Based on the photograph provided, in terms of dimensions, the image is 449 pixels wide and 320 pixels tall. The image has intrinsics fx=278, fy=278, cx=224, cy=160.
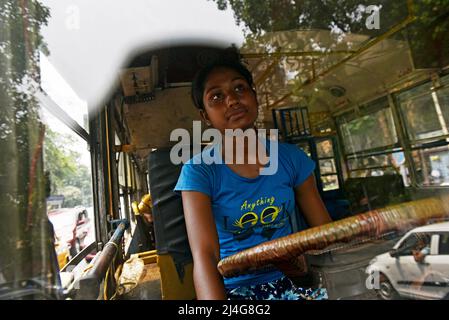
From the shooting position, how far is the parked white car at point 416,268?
552 millimetres

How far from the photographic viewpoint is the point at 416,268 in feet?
1.90

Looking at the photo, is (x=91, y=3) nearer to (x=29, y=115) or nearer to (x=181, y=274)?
(x=29, y=115)

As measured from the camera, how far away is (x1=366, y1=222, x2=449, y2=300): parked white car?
0.55m

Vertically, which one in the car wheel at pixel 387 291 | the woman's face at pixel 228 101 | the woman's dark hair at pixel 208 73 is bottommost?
the car wheel at pixel 387 291

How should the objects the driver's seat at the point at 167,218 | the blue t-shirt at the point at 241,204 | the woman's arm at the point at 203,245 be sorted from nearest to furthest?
the woman's arm at the point at 203,245, the blue t-shirt at the point at 241,204, the driver's seat at the point at 167,218

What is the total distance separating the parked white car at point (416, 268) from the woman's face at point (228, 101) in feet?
2.21

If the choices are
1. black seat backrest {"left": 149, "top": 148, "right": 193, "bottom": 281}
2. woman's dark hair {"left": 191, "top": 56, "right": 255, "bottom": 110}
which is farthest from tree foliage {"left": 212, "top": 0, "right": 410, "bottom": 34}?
black seat backrest {"left": 149, "top": 148, "right": 193, "bottom": 281}

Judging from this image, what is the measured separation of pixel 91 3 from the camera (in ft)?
2.91

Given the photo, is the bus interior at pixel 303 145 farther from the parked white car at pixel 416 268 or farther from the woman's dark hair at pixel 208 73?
the woman's dark hair at pixel 208 73

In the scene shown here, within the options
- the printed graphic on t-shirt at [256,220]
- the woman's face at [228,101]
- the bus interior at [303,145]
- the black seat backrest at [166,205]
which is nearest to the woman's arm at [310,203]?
the bus interior at [303,145]

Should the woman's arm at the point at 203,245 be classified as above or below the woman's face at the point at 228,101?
below

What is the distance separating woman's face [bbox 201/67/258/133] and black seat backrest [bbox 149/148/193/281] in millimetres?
285

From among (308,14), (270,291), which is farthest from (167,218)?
(308,14)

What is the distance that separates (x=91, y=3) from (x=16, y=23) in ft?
1.34
